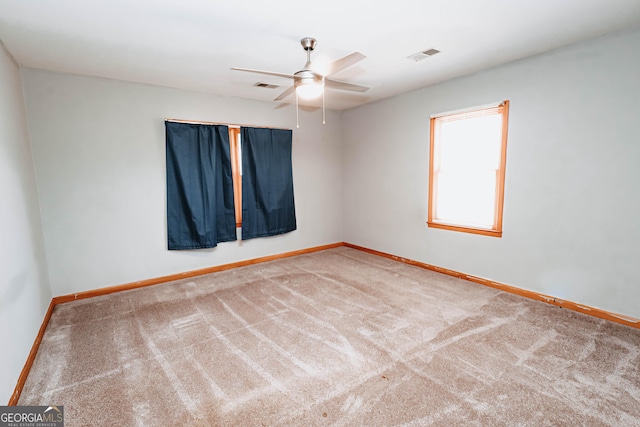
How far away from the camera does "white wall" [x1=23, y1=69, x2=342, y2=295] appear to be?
3.40 m

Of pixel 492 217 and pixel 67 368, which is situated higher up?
pixel 492 217

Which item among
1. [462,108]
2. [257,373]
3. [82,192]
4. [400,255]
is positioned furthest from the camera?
[400,255]

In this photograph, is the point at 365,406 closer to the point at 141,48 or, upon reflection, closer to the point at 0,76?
the point at 141,48

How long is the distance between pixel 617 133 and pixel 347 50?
101 inches

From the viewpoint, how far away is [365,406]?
1895mm

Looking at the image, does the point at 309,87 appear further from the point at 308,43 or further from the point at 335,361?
the point at 335,361

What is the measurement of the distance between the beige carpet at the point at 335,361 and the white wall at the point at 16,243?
249 mm

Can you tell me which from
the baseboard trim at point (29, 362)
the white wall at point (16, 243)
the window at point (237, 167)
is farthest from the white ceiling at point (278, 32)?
the baseboard trim at point (29, 362)

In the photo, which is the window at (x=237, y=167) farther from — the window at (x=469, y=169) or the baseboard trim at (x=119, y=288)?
the window at (x=469, y=169)

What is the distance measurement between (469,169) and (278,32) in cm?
284

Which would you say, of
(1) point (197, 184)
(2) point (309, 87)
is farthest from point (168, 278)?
(2) point (309, 87)

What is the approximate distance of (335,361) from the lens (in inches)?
92.5

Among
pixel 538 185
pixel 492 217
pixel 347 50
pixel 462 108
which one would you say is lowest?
pixel 492 217

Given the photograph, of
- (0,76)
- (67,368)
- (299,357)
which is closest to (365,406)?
(299,357)
